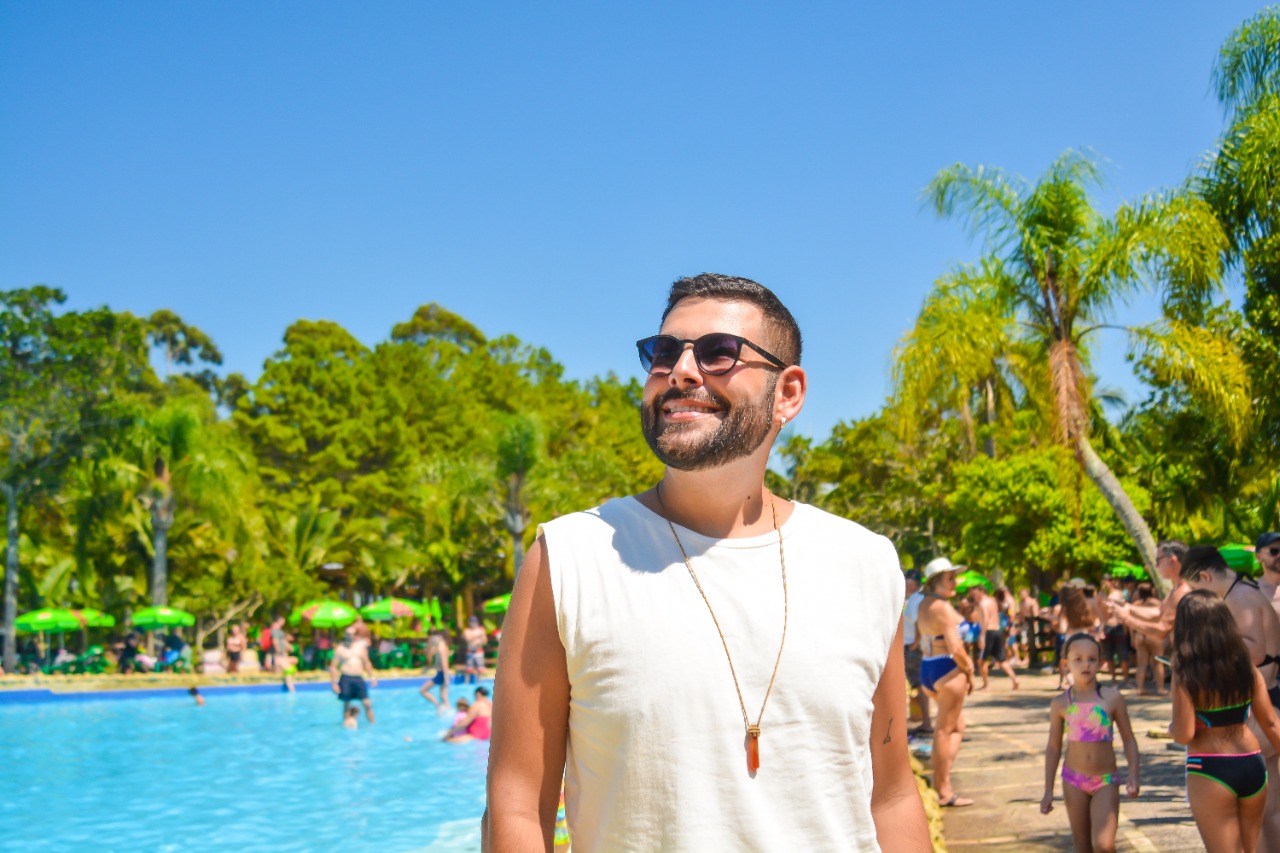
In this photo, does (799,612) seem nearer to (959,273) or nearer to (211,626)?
(959,273)

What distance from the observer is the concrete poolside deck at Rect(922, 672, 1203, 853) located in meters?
7.14

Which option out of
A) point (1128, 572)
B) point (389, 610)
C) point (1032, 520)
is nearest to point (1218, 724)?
point (1128, 572)

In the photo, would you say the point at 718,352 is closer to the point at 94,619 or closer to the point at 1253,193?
the point at 1253,193

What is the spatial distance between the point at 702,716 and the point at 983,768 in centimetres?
931

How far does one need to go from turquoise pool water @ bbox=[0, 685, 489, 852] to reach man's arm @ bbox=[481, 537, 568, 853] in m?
10.6

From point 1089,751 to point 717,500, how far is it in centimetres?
464

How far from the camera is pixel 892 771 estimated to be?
2201 mm

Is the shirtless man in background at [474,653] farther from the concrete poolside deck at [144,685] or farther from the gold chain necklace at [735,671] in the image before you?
the gold chain necklace at [735,671]

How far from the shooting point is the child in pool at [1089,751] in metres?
5.90

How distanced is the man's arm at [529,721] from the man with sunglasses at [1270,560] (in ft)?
19.5

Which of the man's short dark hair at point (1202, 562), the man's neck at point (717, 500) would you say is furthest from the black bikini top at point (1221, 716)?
the man's neck at point (717, 500)

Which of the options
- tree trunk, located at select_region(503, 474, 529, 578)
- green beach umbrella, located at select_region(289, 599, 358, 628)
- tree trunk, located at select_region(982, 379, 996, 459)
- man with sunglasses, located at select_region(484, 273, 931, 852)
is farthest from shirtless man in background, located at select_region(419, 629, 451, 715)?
man with sunglasses, located at select_region(484, 273, 931, 852)

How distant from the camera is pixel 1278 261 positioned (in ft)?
42.3

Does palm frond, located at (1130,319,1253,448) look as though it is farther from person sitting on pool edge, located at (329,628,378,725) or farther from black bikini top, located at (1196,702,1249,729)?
person sitting on pool edge, located at (329,628,378,725)
